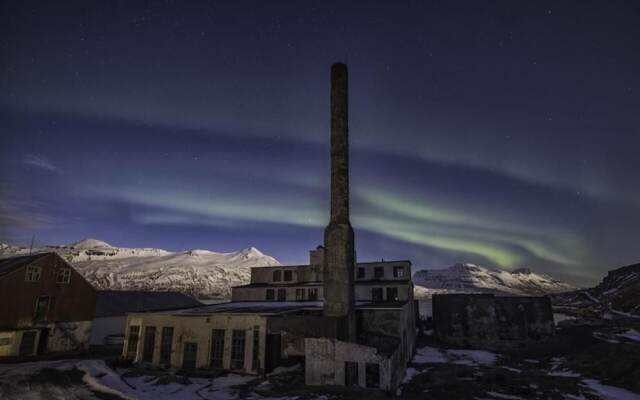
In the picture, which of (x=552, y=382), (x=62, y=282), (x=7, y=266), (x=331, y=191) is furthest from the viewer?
(x=62, y=282)

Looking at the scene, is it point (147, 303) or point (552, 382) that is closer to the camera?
point (552, 382)

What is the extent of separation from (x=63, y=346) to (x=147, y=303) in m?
25.1

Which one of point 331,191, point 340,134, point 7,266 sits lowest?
point 7,266

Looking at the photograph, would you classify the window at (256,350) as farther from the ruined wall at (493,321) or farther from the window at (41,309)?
the ruined wall at (493,321)

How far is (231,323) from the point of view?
77.6 feet

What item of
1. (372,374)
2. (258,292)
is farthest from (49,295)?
(372,374)

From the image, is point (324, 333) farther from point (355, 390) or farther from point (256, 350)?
point (256, 350)

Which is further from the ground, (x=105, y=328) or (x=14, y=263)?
(x=14, y=263)

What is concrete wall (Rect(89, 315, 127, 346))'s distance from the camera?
41.8 meters

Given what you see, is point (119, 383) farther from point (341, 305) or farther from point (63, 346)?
point (63, 346)

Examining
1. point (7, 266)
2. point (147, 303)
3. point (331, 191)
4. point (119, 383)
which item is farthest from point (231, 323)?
point (147, 303)

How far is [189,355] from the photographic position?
24.1 m

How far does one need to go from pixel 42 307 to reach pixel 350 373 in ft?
97.9

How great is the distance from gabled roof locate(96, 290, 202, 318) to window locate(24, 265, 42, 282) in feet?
57.3
